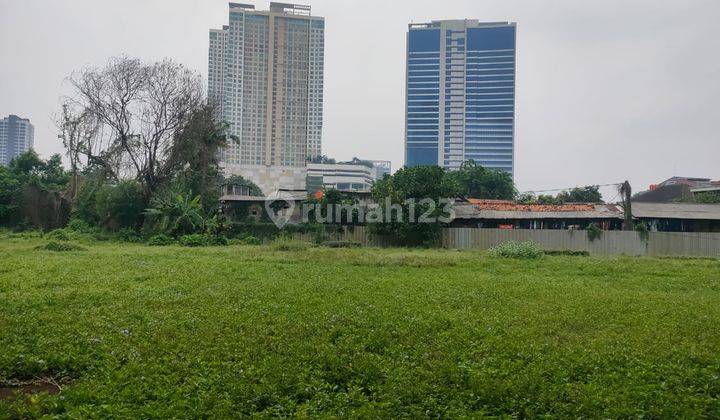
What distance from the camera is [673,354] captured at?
5.60m

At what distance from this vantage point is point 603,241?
20797mm

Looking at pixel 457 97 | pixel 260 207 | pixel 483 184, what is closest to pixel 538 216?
pixel 260 207

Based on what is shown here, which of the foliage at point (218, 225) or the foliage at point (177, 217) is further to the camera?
the foliage at point (218, 225)

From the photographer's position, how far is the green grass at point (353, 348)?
14.3 feet

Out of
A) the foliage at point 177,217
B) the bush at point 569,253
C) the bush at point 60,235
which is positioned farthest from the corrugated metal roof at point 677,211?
the bush at point 60,235

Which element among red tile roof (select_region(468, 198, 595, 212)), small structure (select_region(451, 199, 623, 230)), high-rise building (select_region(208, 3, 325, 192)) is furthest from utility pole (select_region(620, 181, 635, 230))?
high-rise building (select_region(208, 3, 325, 192))

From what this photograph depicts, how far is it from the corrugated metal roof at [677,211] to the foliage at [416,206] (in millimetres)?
9374

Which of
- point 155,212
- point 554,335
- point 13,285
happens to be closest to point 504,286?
point 554,335

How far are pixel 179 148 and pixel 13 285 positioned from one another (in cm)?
1908

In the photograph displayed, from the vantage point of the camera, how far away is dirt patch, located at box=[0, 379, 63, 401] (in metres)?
4.41

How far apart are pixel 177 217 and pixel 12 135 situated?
136 ft

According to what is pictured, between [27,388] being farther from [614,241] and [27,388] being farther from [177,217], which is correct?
[614,241]

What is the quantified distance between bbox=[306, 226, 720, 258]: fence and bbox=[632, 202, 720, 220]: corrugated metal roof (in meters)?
3.89

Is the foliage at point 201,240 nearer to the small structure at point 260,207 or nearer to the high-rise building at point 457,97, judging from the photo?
the small structure at point 260,207
